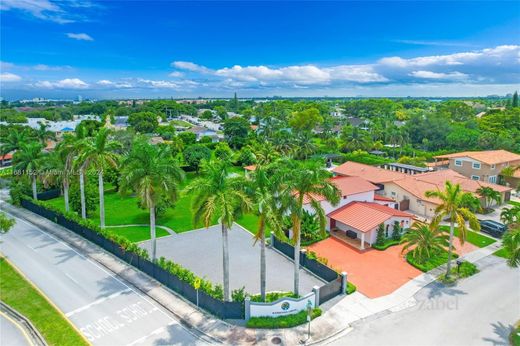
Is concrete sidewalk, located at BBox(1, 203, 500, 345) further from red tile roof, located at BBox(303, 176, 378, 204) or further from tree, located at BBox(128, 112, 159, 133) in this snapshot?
tree, located at BBox(128, 112, 159, 133)

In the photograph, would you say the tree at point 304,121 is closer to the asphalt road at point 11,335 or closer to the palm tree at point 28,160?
the palm tree at point 28,160

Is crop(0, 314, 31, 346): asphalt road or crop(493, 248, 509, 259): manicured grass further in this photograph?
crop(493, 248, 509, 259): manicured grass

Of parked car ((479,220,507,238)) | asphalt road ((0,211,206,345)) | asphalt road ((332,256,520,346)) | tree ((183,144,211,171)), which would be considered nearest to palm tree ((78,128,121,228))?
asphalt road ((0,211,206,345))

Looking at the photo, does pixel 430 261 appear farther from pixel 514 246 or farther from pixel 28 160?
pixel 28 160

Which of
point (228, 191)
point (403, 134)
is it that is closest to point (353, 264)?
point (228, 191)

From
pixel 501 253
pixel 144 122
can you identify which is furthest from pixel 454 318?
pixel 144 122

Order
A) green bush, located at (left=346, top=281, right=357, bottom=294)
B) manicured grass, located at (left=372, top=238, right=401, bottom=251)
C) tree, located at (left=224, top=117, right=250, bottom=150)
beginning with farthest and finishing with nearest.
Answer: tree, located at (left=224, top=117, right=250, bottom=150) < manicured grass, located at (left=372, top=238, right=401, bottom=251) < green bush, located at (left=346, top=281, right=357, bottom=294)
